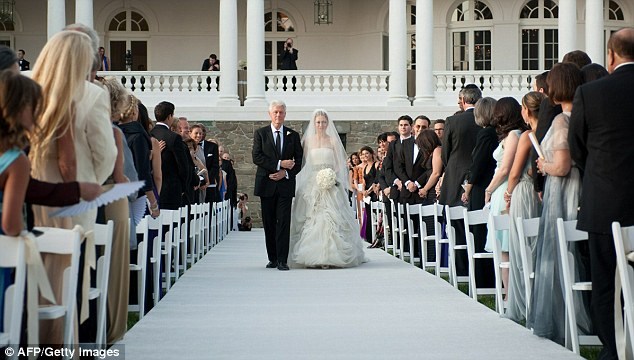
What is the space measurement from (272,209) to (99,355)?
8.35 meters

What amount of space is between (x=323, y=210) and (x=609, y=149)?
8641 millimetres

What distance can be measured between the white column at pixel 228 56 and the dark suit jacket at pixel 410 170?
648 inches

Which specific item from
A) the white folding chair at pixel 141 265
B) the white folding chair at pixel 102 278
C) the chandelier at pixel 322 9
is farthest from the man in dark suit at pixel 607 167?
the chandelier at pixel 322 9

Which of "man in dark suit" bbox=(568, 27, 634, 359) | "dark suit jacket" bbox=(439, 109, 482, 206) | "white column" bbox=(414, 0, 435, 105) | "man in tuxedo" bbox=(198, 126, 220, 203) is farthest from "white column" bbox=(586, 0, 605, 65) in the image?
"man in dark suit" bbox=(568, 27, 634, 359)

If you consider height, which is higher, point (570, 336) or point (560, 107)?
point (560, 107)

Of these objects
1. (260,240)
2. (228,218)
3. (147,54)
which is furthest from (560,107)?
(147,54)

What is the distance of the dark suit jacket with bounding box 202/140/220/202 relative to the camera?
20.5 meters

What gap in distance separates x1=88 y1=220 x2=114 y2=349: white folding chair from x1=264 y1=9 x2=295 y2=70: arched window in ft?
102

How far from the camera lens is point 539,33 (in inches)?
1473

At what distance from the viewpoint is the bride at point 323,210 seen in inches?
602

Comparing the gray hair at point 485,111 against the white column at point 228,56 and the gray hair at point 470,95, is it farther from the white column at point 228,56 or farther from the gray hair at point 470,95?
the white column at point 228,56

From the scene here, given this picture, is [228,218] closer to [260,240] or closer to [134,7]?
[260,240]

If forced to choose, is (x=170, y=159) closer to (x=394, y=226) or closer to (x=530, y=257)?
(x=394, y=226)

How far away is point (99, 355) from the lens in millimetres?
7223
